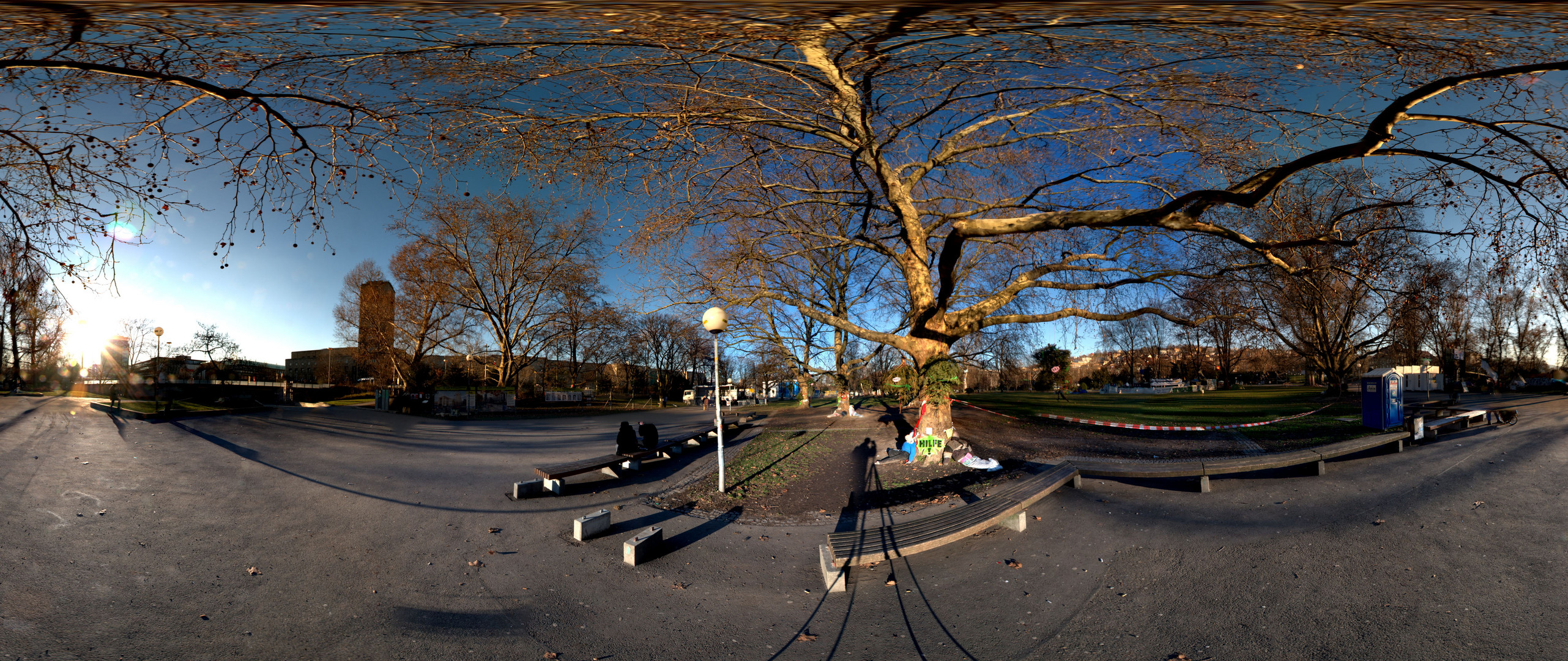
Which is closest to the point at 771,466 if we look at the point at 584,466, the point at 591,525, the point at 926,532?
the point at 584,466

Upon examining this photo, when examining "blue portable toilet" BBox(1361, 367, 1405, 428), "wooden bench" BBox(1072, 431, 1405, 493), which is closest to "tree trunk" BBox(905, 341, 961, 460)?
"wooden bench" BBox(1072, 431, 1405, 493)

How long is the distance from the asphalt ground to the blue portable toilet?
4.48 m

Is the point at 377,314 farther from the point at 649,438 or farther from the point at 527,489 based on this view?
the point at 527,489

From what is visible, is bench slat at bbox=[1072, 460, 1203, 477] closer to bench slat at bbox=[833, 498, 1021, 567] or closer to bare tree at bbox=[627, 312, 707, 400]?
bench slat at bbox=[833, 498, 1021, 567]

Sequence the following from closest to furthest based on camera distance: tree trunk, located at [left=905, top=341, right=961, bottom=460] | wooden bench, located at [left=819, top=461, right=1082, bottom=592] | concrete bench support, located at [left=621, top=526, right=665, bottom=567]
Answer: wooden bench, located at [left=819, top=461, right=1082, bottom=592] < concrete bench support, located at [left=621, top=526, right=665, bottom=567] < tree trunk, located at [left=905, top=341, right=961, bottom=460]

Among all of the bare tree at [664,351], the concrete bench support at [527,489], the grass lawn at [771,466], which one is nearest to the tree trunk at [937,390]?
the grass lawn at [771,466]

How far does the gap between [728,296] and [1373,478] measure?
1123cm

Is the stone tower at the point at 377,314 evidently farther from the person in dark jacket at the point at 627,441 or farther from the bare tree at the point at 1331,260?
the bare tree at the point at 1331,260

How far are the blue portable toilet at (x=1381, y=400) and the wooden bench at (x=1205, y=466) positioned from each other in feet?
20.9

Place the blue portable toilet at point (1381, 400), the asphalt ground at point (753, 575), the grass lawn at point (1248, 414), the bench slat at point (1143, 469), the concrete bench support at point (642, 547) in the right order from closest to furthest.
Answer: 1. the asphalt ground at point (753, 575)
2. the concrete bench support at point (642, 547)
3. the bench slat at point (1143, 469)
4. the grass lawn at point (1248, 414)
5. the blue portable toilet at point (1381, 400)

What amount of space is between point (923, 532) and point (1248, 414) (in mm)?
16996

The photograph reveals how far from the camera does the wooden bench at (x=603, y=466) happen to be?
24.8ft

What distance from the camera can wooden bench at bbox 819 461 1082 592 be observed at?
4.39 meters

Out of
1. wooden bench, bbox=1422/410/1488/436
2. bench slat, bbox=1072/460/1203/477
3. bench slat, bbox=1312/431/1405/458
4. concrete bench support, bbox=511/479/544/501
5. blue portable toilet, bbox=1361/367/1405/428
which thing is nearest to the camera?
bench slat, bbox=1072/460/1203/477
